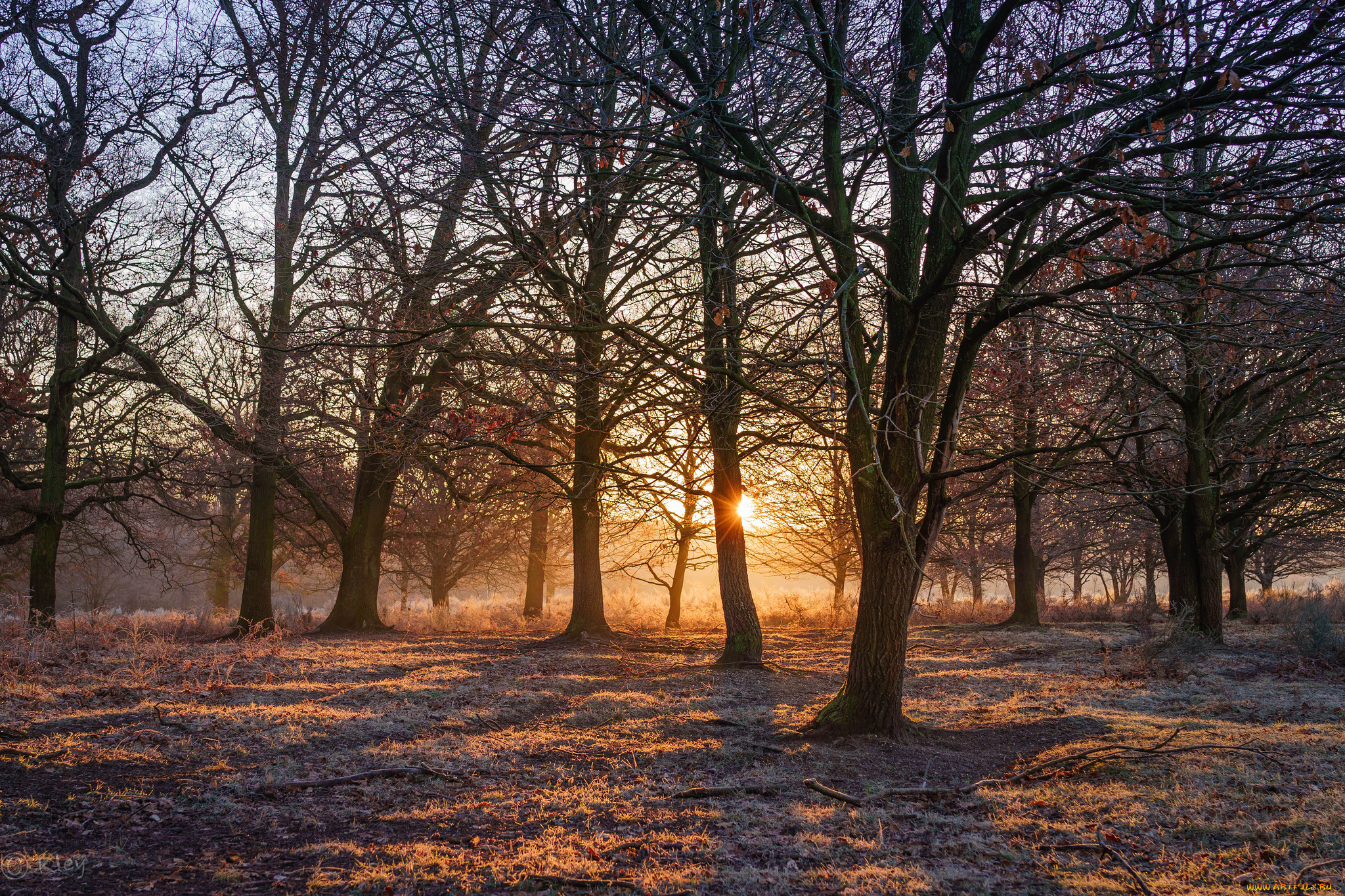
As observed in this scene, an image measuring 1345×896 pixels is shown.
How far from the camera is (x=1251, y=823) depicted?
13.0 feet

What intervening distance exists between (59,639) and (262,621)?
3.12 metres

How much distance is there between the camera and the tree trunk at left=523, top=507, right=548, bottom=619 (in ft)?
63.0

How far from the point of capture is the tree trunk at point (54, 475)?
12859 mm

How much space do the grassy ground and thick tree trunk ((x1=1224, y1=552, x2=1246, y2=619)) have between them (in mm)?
11281

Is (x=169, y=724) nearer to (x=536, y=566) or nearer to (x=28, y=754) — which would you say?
(x=28, y=754)

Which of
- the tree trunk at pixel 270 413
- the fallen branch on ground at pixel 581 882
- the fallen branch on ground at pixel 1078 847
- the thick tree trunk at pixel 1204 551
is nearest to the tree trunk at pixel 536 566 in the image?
the tree trunk at pixel 270 413

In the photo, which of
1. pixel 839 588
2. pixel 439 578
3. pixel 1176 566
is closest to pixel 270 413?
pixel 439 578

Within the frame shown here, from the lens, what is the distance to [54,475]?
1310cm

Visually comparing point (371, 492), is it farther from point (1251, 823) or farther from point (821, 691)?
point (1251, 823)

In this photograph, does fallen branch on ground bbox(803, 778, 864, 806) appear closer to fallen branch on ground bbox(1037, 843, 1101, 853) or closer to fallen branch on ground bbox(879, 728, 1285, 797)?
fallen branch on ground bbox(879, 728, 1285, 797)

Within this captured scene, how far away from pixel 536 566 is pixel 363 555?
6.60 meters

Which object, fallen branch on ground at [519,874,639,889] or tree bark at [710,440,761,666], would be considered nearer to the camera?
fallen branch on ground at [519,874,639,889]

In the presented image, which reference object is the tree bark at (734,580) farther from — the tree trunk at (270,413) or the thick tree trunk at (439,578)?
the thick tree trunk at (439,578)

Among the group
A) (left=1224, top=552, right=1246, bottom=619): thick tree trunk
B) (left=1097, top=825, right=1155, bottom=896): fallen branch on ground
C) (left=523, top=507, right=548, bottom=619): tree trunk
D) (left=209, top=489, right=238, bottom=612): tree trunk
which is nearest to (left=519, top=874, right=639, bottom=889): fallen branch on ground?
(left=1097, top=825, right=1155, bottom=896): fallen branch on ground
